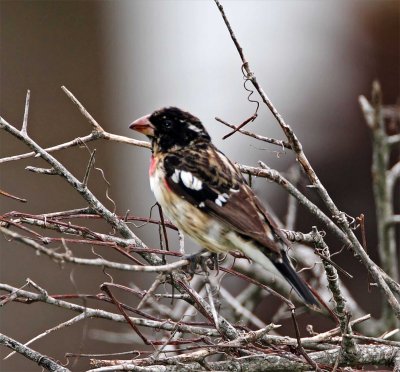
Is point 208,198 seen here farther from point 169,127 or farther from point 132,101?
point 132,101

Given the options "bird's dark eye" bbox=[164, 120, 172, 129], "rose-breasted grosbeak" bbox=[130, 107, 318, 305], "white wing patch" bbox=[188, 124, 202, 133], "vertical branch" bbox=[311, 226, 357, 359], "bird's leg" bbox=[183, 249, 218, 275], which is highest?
"bird's dark eye" bbox=[164, 120, 172, 129]

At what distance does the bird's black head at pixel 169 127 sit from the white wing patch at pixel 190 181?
0.23 m

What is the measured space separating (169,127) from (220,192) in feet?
1.39

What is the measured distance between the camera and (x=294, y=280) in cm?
327

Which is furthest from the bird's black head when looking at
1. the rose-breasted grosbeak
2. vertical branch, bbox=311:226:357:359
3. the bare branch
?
the bare branch

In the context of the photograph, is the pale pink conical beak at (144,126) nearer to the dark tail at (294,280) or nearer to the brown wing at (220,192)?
the brown wing at (220,192)

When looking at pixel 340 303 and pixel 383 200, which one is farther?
pixel 383 200

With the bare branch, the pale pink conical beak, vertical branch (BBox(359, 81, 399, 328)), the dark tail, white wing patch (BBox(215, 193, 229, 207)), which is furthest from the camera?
vertical branch (BBox(359, 81, 399, 328))

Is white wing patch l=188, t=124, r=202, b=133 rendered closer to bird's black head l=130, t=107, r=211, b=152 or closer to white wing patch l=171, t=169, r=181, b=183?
bird's black head l=130, t=107, r=211, b=152

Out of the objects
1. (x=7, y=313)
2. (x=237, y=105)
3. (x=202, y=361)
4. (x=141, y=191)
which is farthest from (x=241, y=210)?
(x=237, y=105)

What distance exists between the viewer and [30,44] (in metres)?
9.03

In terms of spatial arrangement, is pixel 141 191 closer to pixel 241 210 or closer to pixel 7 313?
pixel 7 313

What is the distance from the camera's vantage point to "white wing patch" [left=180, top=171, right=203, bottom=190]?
11.8 ft

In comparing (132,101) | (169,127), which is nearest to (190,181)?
(169,127)
